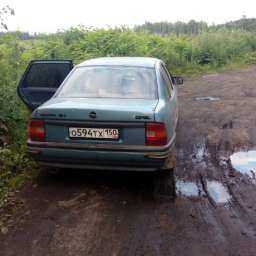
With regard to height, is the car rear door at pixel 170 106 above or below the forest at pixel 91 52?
above

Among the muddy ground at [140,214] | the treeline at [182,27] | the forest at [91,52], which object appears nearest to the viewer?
the muddy ground at [140,214]

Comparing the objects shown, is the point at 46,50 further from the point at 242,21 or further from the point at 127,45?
the point at 242,21

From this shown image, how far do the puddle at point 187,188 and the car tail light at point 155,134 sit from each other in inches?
29.1

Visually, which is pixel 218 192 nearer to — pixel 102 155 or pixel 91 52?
pixel 102 155

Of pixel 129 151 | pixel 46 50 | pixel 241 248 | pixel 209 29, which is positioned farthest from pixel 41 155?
pixel 209 29

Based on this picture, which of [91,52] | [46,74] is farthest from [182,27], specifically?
[46,74]

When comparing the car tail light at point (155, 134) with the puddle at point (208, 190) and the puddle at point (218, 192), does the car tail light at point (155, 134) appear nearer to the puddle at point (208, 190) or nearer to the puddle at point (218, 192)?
the puddle at point (208, 190)

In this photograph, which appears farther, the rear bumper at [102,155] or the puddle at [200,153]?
the puddle at [200,153]

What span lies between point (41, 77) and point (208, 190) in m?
3.85

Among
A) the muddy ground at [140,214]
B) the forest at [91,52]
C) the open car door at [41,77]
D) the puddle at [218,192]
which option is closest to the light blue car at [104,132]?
the muddy ground at [140,214]

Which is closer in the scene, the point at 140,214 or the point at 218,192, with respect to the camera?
the point at 140,214

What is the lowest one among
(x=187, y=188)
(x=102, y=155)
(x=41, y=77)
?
(x=187, y=188)

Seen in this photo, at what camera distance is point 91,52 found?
1648 cm

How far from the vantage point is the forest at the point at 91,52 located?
7000 mm
